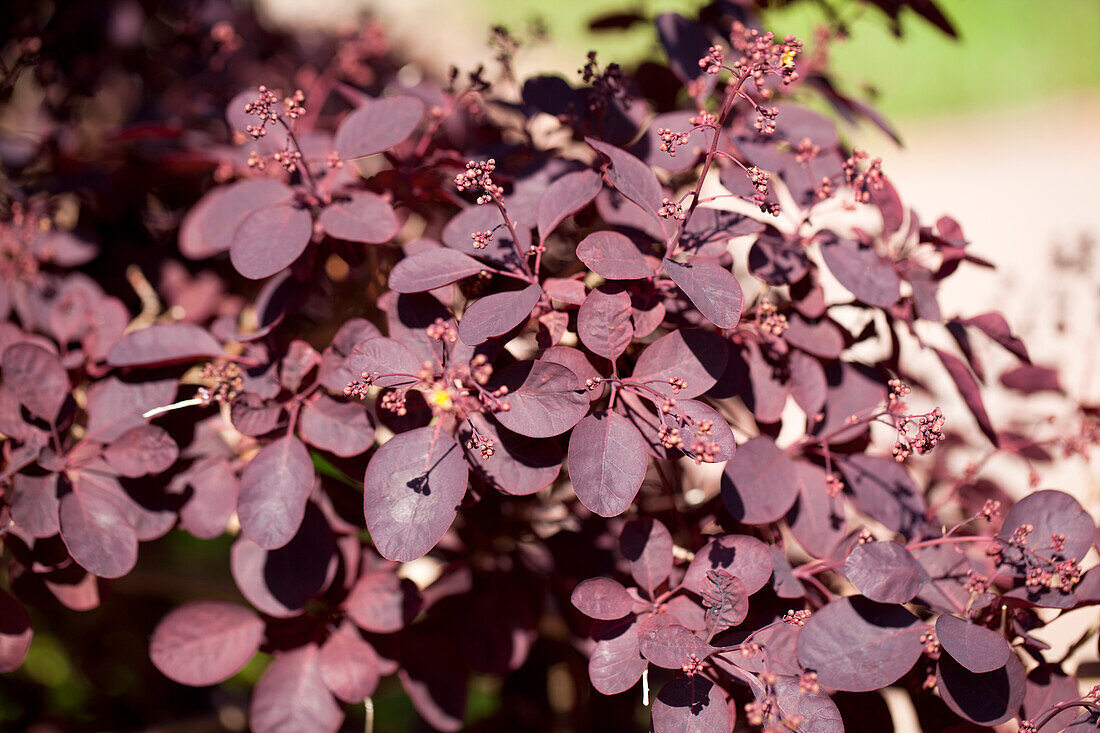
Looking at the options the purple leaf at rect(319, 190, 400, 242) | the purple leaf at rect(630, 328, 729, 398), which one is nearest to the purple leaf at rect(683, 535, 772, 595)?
the purple leaf at rect(630, 328, 729, 398)

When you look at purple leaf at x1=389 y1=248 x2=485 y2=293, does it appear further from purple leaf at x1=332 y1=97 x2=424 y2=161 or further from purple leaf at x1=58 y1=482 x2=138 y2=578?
purple leaf at x1=58 y1=482 x2=138 y2=578

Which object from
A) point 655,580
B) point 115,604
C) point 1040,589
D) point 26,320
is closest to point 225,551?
point 115,604

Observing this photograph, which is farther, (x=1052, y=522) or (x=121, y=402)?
(x=121, y=402)

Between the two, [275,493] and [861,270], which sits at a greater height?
[861,270]

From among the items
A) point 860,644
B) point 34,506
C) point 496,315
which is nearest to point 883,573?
point 860,644

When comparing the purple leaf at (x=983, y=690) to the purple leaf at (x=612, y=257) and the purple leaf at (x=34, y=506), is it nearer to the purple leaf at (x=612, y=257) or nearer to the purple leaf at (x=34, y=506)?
the purple leaf at (x=612, y=257)

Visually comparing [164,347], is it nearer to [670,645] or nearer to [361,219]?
[361,219]
